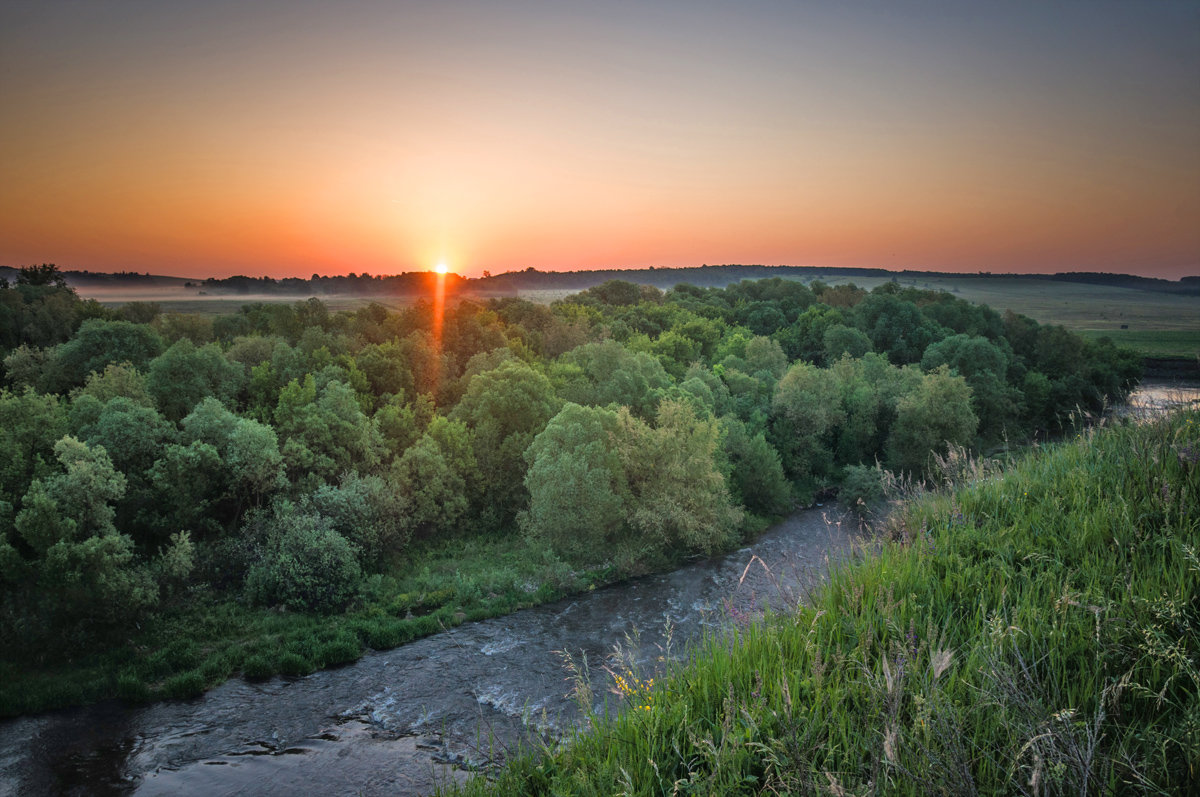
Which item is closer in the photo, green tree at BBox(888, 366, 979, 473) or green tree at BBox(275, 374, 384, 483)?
green tree at BBox(275, 374, 384, 483)

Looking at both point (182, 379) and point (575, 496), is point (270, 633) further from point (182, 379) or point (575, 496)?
point (182, 379)

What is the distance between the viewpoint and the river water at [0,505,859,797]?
53.2 feet

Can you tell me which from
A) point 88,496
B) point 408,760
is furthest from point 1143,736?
point 88,496

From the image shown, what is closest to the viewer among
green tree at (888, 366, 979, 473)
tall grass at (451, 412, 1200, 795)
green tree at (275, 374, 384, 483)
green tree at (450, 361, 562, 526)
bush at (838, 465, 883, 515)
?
tall grass at (451, 412, 1200, 795)

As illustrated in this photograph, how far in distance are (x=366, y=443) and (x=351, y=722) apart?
17.8m

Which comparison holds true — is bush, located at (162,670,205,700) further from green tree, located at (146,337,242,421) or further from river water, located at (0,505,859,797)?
green tree, located at (146,337,242,421)

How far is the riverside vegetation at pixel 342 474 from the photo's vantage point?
22.1m

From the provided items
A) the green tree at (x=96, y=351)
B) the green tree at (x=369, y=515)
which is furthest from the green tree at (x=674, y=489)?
the green tree at (x=96, y=351)

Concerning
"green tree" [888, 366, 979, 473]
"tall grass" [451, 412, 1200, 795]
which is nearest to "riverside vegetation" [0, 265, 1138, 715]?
"green tree" [888, 366, 979, 473]

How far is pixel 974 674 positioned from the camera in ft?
15.1

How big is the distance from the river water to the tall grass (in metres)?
6.68

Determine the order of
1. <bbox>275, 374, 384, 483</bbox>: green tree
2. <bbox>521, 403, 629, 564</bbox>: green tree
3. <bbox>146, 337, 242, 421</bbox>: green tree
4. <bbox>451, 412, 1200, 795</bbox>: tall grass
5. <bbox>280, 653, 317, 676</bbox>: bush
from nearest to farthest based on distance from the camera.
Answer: <bbox>451, 412, 1200, 795</bbox>: tall grass < <bbox>280, 653, 317, 676</bbox>: bush < <bbox>521, 403, 629, 564</bbox>: green tree < <bbox>275, 374, 384, 483</bbox>: green tree < <bbox>146, 337, 242, 421</bbox>: green tree

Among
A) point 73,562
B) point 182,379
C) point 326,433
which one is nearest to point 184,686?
point 73,562

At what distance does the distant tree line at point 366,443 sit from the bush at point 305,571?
97 mm
